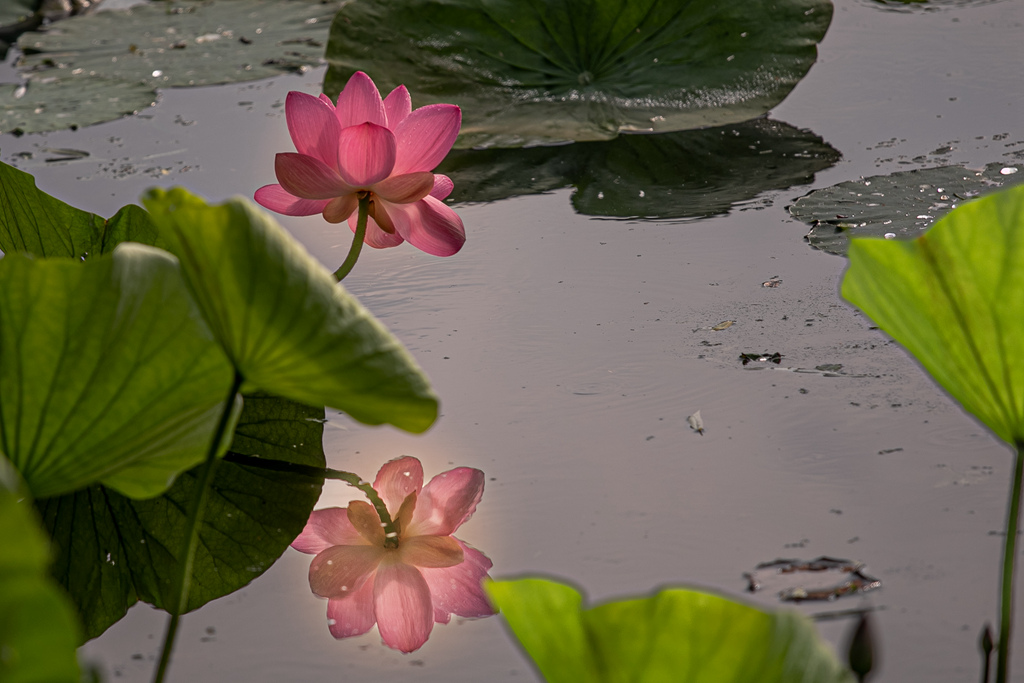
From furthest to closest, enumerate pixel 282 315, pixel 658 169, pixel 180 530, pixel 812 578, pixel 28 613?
pixel 658 169 < pixel 180 530 < pixel 812 578 < pixel 282 315 < pixel 28 613

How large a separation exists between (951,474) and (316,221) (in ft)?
2.44

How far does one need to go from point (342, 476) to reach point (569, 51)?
977 mm

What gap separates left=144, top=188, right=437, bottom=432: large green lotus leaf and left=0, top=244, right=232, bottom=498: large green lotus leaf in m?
0.03

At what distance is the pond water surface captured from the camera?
0.49 m

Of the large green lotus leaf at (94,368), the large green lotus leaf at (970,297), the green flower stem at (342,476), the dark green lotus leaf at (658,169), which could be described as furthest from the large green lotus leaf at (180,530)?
the dark green lotus leaf at (658,169)

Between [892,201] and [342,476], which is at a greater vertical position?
[892,201]

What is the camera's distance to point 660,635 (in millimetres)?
326

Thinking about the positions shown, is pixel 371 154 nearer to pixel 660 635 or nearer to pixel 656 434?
pixel 656 434

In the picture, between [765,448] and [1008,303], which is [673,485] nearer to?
[765,448]

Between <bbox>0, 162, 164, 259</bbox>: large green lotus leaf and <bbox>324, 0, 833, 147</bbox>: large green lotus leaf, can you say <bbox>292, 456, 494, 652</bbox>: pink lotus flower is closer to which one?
<bbox>0, 162, 164, 259</bbox>: large green lotus leaf

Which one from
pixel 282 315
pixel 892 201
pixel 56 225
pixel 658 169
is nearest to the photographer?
pixel 282 315

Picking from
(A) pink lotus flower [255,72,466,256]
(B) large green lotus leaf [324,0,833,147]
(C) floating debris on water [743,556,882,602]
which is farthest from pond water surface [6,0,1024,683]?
(B) large green lotus leaf [324,0,833,147]

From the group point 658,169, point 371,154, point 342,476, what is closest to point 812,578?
point 342,476

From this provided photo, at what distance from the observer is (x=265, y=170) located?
1211 mm
